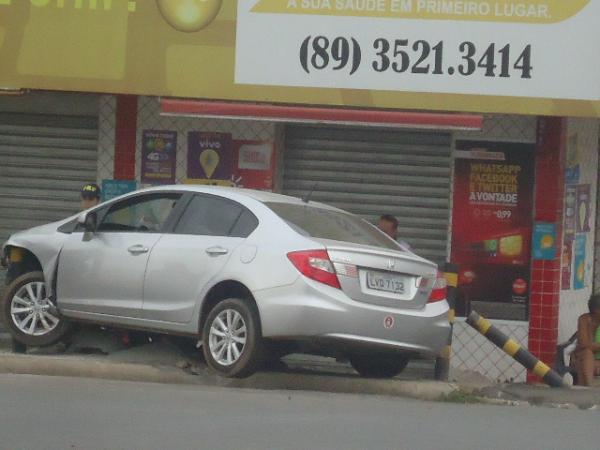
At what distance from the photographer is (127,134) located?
15.1 m

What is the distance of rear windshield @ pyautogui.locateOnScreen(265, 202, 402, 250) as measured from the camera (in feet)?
35.6

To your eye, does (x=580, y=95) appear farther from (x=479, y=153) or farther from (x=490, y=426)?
(x=490, y=426)

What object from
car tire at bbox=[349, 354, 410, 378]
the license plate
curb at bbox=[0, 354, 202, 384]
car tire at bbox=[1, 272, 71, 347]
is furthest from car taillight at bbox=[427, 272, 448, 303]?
car tire at bbox=[1, 272, 71, 347]

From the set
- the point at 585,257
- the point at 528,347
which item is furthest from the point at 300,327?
the point at 585,257

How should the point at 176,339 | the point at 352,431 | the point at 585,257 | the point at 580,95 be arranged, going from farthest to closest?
the point at 585,257, the point at 580,95, the point at 176,339, the point at 352,431

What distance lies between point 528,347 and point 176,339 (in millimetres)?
4386

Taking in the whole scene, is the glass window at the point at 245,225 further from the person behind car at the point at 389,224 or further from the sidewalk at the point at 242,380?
the person behind car at the point at 389,224

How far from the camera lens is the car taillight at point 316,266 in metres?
10.3

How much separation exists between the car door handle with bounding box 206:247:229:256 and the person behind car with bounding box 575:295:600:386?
450 centimetres

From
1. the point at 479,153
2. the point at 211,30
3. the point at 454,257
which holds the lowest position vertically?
the point at 454,257

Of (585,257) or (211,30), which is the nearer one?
(211,30)

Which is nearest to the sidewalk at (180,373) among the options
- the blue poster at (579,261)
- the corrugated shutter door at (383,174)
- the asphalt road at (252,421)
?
the asphalt road at (252,421)

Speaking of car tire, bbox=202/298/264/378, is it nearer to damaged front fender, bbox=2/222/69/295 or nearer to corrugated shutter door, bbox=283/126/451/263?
damaged front fender, bbox=2/222/69/295

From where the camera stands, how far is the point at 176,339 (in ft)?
39.0
